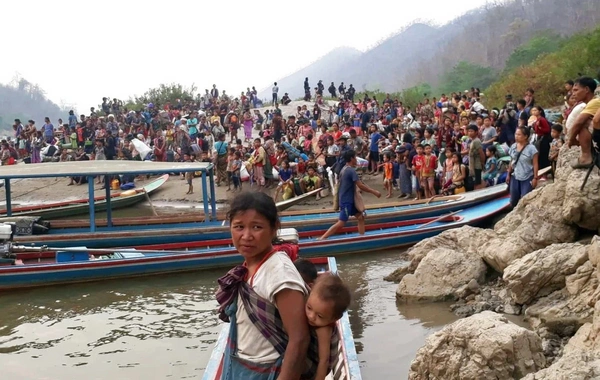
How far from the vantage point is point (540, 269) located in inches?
261

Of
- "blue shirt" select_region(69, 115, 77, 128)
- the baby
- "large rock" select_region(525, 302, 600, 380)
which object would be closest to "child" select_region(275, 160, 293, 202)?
"large rock" select_region(525, 302, 600, 380)

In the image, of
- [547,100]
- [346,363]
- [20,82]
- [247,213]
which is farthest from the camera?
[20,82]

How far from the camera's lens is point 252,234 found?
9.20 ft

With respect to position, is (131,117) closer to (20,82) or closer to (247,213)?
(247,213)

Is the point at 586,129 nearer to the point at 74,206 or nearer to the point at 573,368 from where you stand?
the point at 573,368

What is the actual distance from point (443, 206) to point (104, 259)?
5.98 meters

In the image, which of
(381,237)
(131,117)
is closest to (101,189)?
(131,117)

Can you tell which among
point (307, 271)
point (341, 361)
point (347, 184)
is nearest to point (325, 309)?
point (307, 271)

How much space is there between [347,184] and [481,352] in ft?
17.2

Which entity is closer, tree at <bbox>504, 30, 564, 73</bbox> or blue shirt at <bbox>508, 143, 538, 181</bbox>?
blue shirt at <bbox>508, 143, 538, 181</bbox>

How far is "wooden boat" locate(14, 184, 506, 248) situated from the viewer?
11.2 metres

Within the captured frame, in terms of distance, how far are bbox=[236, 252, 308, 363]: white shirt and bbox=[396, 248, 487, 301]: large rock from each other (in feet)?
17.4

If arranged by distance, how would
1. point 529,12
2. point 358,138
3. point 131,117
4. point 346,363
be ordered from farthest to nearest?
point 529,12, point 131,117, point 358,138, point 346,363

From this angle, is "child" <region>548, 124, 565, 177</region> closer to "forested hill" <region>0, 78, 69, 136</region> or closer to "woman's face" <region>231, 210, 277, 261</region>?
"woman's face" <region>231, 210, 277, 261</region>
